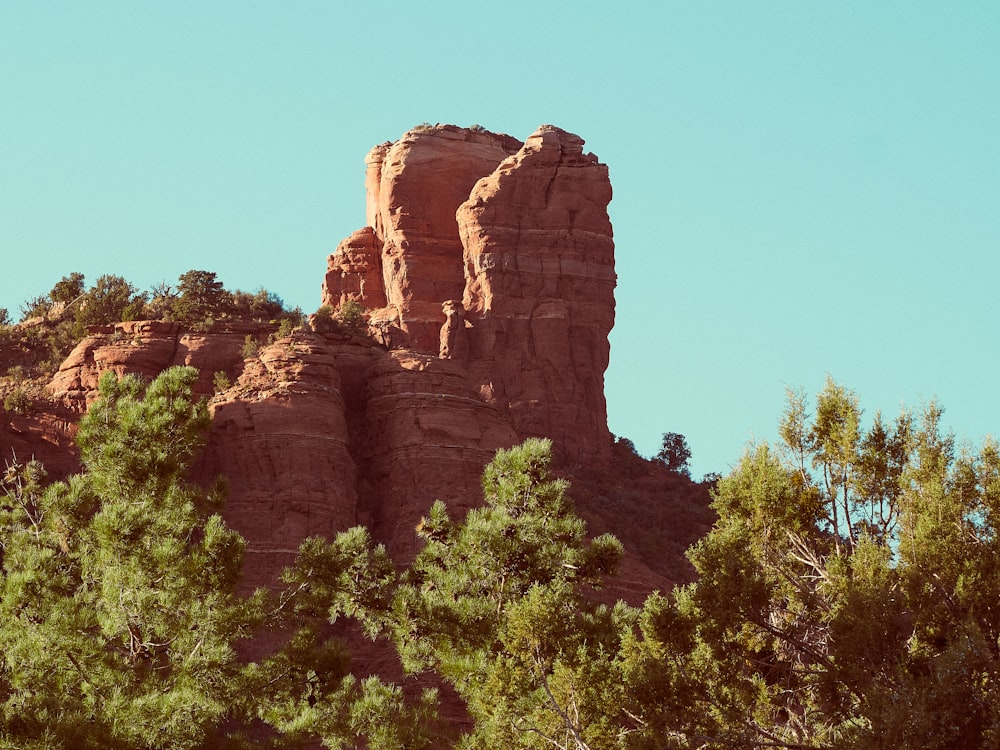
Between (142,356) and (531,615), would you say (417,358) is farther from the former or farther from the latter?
(531,615)

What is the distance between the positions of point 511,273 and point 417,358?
1494 centimetres

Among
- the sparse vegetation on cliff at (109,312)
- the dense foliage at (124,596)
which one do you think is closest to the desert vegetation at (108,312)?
the sparse vegetation on cliff at (109,312)

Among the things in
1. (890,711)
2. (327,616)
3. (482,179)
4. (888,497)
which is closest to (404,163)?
(482,179)

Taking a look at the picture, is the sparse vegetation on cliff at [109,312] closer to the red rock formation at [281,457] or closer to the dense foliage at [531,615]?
the red rock formation at [281,457]

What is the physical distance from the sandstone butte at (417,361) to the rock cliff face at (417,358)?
0.07 m

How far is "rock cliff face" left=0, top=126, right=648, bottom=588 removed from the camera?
57.1 metres

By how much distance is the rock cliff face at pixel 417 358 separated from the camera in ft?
187

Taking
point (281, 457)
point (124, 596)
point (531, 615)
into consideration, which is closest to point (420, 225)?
point (281, 457)

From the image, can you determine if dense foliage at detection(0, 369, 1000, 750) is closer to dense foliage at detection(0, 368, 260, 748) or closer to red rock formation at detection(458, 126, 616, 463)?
dense foliage at detection(0, 368, 260, 748)

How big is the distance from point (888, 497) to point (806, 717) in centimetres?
446

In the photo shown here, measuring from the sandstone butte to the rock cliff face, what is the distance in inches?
2.8

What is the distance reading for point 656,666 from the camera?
29.0 m

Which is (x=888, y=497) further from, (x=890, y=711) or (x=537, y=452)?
(x=537, y=452)

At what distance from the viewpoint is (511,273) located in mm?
77562
